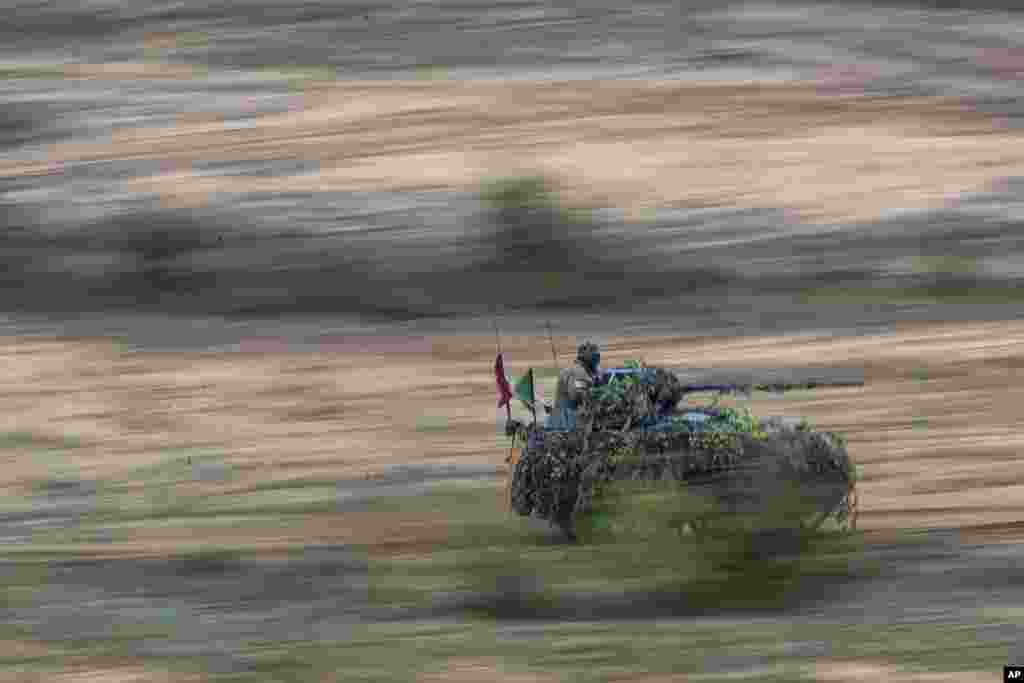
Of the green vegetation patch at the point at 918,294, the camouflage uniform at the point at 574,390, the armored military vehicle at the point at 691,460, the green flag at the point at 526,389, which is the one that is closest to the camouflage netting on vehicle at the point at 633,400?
the armored military vehicle at the point at 691,460

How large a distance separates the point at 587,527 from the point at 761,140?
47.8ft

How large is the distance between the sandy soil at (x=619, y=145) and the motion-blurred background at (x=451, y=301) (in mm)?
70

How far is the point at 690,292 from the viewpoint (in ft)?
76.5

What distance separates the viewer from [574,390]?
1347 centimetres

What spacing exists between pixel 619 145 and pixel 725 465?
15001 mm

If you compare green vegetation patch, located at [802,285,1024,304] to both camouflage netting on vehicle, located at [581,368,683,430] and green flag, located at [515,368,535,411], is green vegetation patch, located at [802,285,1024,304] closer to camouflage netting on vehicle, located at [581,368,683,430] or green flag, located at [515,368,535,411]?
green flag, located at [515,368,535,411]

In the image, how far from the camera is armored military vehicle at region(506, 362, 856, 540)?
1273 cm

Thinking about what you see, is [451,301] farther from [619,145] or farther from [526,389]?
[526,389]

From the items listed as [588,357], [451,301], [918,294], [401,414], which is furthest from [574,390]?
[918,294]

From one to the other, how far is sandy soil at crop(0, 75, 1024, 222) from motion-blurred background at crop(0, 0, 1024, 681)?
0.07 meters

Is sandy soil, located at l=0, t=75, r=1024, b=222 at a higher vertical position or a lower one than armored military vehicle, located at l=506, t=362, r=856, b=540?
higher

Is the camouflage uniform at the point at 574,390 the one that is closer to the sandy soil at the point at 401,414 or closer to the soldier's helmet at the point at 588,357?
the soldier's helmet at the point at 588,357

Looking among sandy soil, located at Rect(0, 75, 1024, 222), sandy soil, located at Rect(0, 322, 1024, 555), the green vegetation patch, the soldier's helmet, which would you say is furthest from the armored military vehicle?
sandy soil, located at Rect(0, 75, 1024, 222)

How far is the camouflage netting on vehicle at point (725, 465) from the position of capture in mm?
12711
